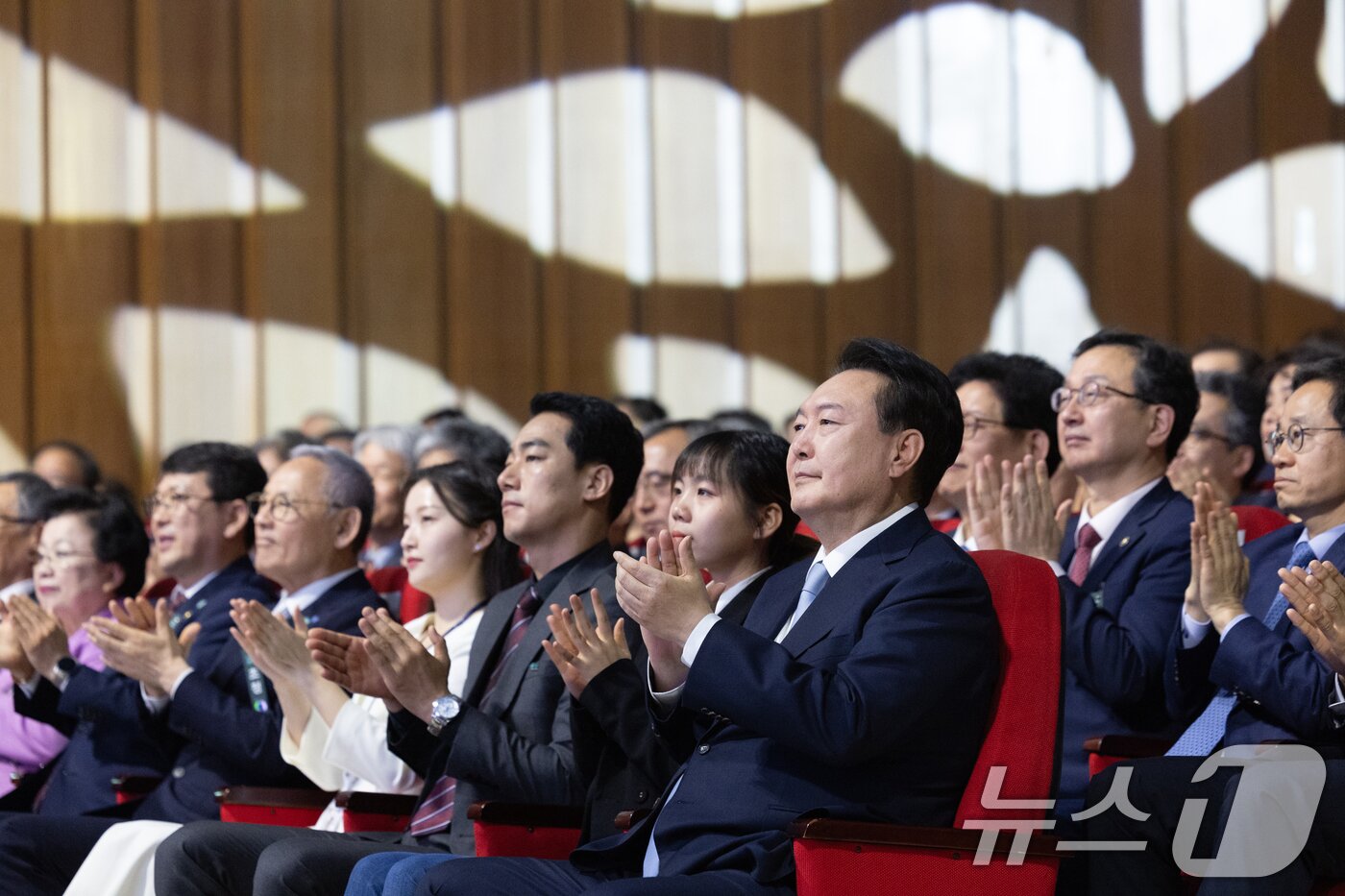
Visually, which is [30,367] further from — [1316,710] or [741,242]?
[1316,710]

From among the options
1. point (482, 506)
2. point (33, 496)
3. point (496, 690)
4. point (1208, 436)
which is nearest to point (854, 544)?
point (496, 690)

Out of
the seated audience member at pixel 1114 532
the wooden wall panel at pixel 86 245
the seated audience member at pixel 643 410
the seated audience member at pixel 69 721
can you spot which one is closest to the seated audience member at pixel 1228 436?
the seated audience member at pixel 1114 532

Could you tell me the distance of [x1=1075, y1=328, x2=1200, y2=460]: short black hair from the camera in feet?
11.0

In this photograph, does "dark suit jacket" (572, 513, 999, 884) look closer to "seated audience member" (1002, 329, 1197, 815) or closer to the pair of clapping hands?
"seated audience member" (1002, 329, 1197, 815)

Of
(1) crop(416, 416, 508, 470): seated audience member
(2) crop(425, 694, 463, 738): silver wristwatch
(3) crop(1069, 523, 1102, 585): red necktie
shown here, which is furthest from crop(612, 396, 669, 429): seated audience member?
(2) crop(425, 694, 463, 738): silver wristwatch

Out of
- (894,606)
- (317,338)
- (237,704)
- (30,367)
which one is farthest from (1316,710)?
(30,367)

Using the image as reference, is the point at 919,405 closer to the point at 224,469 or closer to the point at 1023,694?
the point at 1023,694

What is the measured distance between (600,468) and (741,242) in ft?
13.0

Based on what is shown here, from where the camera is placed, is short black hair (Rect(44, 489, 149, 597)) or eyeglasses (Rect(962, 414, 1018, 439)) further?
short black hair (Rect(44, 489, 149, 597))

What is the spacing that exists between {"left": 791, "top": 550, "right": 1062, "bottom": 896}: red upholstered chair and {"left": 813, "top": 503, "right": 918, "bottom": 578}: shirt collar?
146mm

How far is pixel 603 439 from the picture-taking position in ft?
11.0

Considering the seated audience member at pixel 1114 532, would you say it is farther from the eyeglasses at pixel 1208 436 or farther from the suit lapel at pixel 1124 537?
the eyeglasses at pixel 1208 436

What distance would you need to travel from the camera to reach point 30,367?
282 inches

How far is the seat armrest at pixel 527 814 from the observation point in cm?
275
